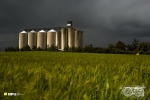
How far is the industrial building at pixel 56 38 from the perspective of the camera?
82688 millimetres

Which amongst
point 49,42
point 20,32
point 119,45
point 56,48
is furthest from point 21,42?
point 119,45

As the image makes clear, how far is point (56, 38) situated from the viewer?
3327 inches

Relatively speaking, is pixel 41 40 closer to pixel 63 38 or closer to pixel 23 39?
pixel 23 39

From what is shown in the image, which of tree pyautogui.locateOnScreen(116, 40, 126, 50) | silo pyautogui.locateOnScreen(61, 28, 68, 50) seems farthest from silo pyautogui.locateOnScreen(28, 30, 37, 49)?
tree pyautogui.locateOnScreen(116, 40, 126, 50)

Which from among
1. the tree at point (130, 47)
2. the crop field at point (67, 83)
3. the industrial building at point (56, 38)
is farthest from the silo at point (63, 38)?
the crop field at point (67, 83)

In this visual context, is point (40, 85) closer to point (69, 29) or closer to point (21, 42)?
point (69, 29)

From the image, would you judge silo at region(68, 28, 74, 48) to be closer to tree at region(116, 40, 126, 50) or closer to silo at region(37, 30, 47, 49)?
silo at region(37, 30, 47, 49)

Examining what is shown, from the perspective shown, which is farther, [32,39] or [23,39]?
[23,39]

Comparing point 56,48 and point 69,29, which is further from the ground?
point 69,29

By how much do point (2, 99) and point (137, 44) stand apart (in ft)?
334

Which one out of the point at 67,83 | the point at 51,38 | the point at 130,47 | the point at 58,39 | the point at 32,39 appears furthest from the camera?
the point at 130,47

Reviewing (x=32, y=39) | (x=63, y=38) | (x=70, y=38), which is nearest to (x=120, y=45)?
(x=70, y=38)

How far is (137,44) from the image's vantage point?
97.9 metres

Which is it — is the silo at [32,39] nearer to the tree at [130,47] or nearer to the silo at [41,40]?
the silo at [41,40]
